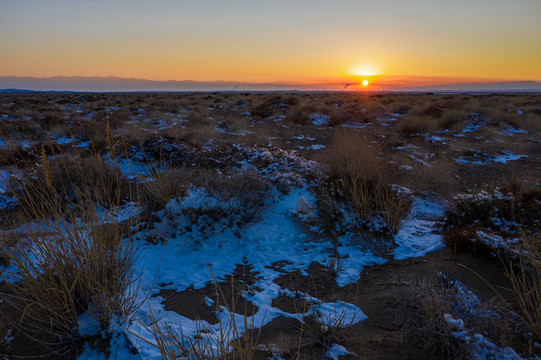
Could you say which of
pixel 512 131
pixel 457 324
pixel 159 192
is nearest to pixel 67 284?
pixel 159 192

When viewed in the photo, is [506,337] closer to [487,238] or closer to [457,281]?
[457,281]

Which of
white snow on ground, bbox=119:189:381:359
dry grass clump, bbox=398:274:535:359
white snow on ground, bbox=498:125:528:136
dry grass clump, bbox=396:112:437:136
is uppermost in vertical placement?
dry grass clump, bbox=396:112:437:136

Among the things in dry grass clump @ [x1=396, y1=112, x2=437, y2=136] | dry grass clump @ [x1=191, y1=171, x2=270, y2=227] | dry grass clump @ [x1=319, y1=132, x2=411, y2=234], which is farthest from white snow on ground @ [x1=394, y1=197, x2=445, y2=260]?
dry grass clump @ [x1=396, y1=112, x2=437, y2=136]

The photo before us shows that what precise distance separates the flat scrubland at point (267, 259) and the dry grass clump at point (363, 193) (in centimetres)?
3

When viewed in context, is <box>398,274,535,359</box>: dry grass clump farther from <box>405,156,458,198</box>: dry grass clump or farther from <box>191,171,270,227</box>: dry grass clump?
<box>405,156,458,198</box>: dry grass clump

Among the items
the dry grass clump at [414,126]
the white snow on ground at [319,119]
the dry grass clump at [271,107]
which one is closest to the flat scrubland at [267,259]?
the dry grass clump at [414,126]

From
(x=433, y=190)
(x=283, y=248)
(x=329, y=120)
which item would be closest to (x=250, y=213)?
(x=283, y=248)

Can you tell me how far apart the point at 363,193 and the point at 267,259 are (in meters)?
2.34

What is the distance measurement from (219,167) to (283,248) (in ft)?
11.1

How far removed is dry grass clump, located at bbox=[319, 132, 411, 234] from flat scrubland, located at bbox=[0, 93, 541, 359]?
0.11ft

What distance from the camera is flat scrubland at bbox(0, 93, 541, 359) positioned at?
2.32 m

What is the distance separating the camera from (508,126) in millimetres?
15234

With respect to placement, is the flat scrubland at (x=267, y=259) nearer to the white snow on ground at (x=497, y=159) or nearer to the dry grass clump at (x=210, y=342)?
the dry grass clump at (x=210, y=342)

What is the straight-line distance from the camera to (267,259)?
4.11 meters
